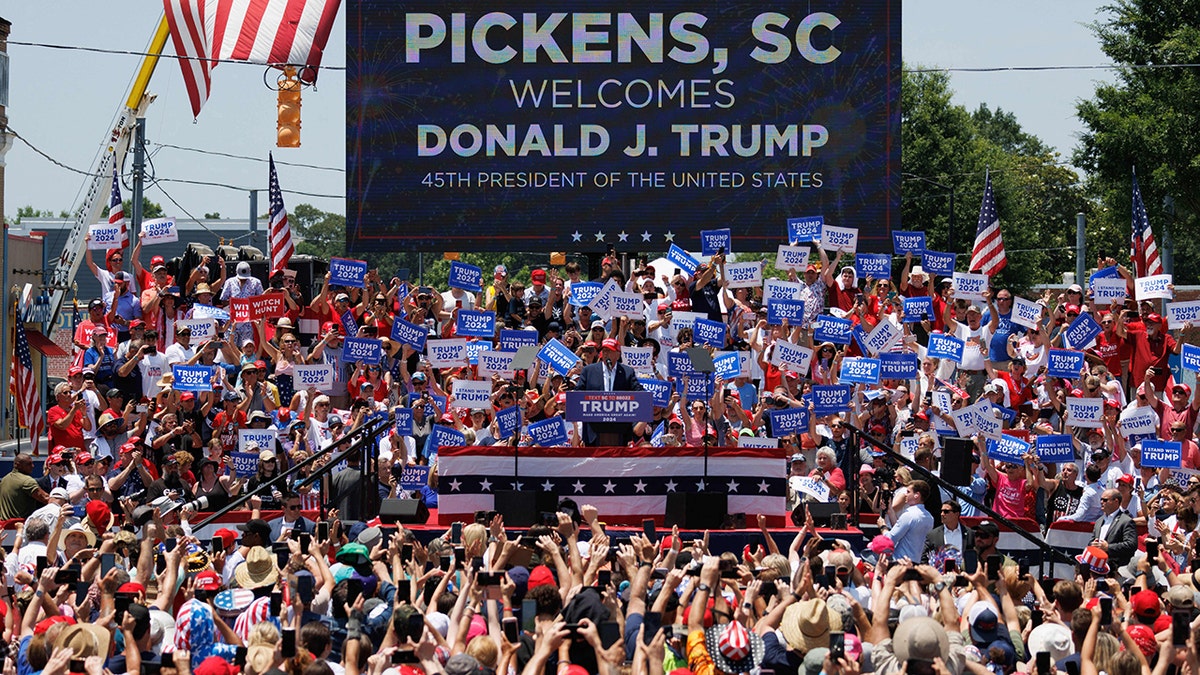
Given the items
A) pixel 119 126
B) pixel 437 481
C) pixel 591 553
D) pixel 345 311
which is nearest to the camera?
pixel 591 553

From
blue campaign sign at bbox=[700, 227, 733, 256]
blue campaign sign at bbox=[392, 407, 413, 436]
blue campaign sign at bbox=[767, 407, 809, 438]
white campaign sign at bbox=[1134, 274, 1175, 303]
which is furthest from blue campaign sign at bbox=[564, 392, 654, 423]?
white campaign sign at bbox=[1134, 274, 1175, 303]

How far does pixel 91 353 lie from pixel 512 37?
805 centimetres

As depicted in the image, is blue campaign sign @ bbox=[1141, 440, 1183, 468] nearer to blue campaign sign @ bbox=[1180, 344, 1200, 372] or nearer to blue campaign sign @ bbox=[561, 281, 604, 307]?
blue campaign sign @ bbox=[1180, 344, 1200, 372]

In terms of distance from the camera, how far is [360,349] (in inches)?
750

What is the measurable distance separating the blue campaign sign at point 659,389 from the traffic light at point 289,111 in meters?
8.22

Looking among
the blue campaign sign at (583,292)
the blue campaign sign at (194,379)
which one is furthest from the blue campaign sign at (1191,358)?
the blue campaign sign at (194,379)

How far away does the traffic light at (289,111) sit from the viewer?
24344 mm

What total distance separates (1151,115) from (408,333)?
74.8 feet

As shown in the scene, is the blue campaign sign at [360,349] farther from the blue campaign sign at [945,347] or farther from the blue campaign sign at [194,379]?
the blue campaign sign at [945,347]

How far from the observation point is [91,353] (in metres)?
19.1

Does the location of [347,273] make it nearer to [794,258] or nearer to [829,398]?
[794,258]

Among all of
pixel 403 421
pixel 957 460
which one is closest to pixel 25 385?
pixel 403 421

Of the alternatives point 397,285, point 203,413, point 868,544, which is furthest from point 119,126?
point 868,544

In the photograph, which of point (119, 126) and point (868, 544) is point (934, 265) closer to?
point (868, 544)
